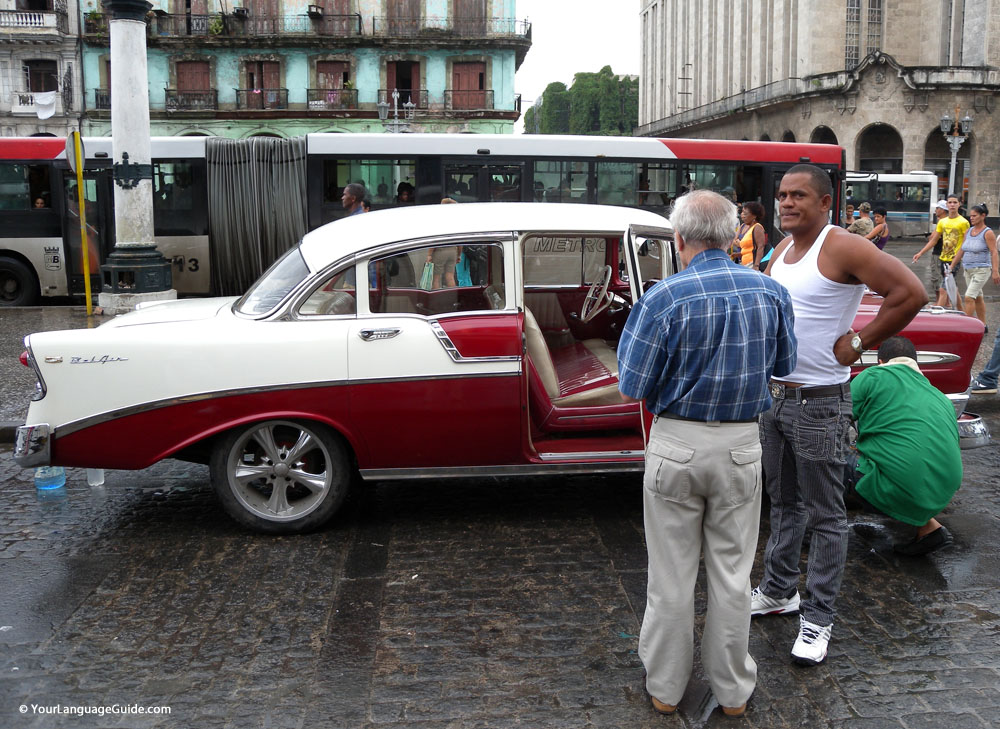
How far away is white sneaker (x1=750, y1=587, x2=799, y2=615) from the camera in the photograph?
4074 millimetres

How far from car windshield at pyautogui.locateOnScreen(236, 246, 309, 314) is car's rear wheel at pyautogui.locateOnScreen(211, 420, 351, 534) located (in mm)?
694

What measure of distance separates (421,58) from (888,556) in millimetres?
42331

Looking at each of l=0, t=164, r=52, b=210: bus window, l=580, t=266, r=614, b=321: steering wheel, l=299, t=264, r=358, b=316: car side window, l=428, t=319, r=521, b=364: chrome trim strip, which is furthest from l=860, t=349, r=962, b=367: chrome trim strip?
l=0, t=164, r=52, b=210: bus window

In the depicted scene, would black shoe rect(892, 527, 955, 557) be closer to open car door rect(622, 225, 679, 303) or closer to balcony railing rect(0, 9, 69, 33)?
open car door rect(622, 225, 679, 303)

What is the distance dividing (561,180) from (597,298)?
401 inches

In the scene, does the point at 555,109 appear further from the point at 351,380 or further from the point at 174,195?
the point at 351,380

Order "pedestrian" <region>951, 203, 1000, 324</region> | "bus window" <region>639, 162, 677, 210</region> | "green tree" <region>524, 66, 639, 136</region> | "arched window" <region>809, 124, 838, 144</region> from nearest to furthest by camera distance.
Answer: "pedestrian" <region>951, 203, 1000, 324</region>
"bus window" <region>639, 162, 677, 210</region>
"arched window" <region>809, 124, 838, 144</region>
"green tree" <region>524, 66, 639, 136</region>

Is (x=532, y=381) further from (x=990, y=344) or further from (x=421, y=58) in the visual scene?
(x=421, y=58)

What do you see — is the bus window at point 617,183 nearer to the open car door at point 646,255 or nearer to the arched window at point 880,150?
the open car door at point 646,255

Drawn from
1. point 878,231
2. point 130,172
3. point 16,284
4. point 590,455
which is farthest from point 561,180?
point 590,455

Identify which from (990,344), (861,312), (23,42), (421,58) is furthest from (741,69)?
(861,312)

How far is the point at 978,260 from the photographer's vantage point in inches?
444

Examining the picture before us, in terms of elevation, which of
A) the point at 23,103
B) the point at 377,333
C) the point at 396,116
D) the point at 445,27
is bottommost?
the point at 377,333

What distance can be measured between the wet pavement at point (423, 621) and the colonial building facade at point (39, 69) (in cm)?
4121
